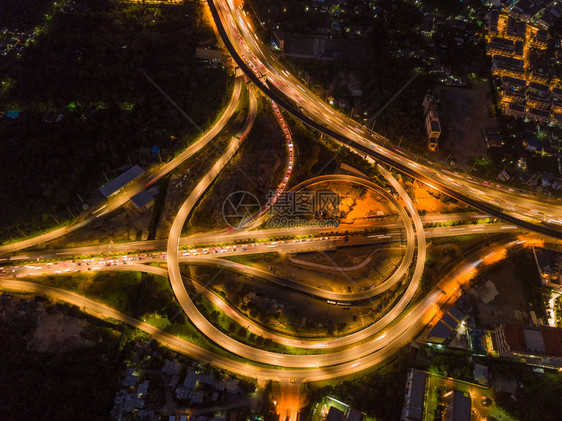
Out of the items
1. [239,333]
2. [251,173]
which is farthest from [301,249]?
[251,173]

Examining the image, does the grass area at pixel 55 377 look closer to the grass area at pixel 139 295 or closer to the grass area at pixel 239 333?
the grass area at pixel 139 295

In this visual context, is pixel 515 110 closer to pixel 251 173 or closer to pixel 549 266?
pixel 549 266

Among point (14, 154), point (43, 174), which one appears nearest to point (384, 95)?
point (43, 174)

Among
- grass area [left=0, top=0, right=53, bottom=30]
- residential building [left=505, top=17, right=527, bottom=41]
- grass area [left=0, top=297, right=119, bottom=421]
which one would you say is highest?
residential building [left=505, top=17, right=527, bottom=41]

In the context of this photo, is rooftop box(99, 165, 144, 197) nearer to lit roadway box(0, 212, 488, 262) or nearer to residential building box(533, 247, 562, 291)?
lit roadway box(0, 212, 488, 262)

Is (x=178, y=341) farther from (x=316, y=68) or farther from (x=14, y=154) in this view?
(x=316, y=68)

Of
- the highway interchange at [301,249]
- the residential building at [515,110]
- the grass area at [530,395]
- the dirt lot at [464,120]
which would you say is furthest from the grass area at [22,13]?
the grass area at [530,395]

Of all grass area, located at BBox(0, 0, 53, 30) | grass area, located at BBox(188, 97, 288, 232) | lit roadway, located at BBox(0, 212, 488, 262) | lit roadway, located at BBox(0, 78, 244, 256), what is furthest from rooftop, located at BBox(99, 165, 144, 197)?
grass area, located at BBox(0, 0, 53, 30)
